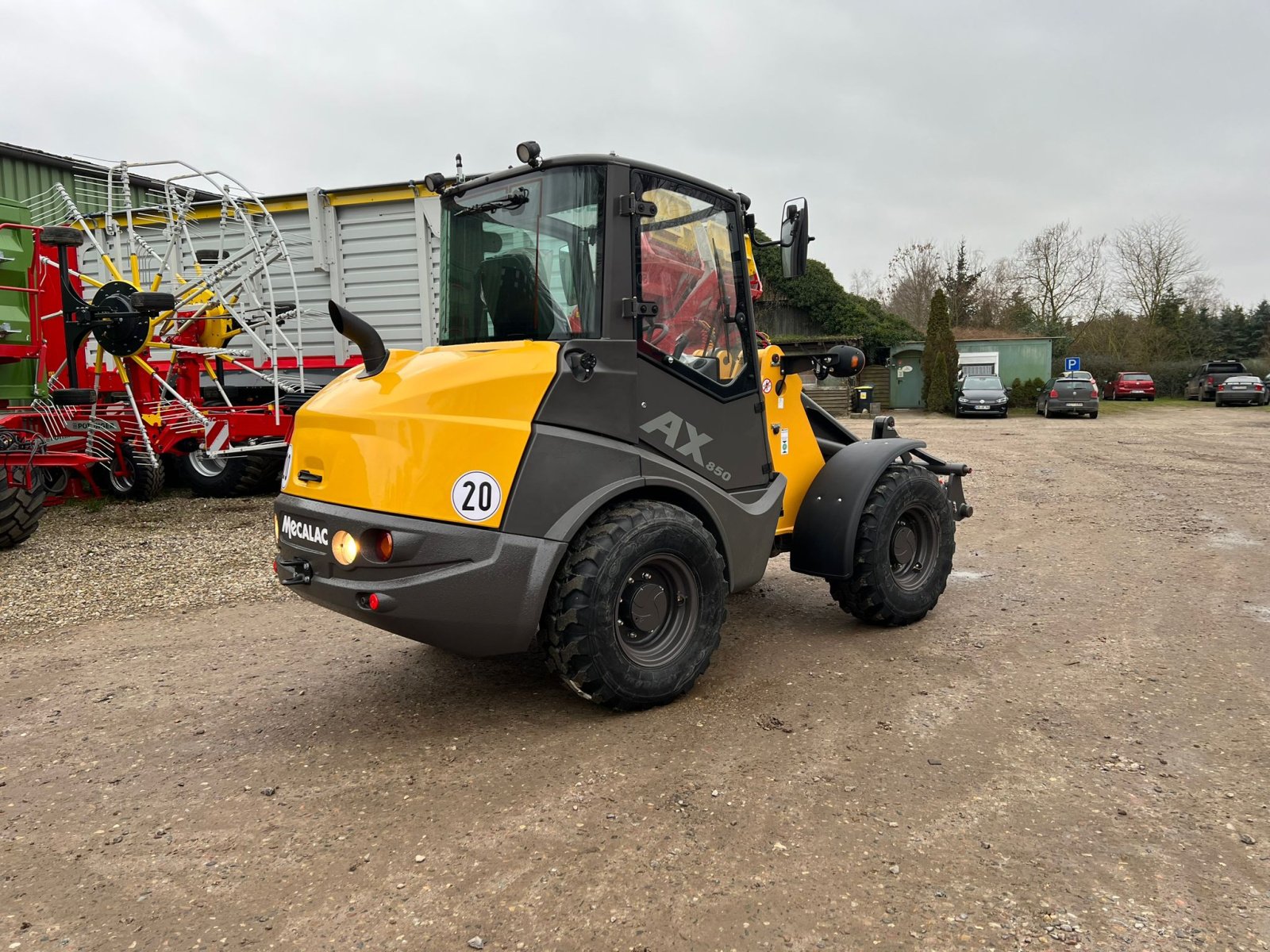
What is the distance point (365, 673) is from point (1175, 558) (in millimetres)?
6033

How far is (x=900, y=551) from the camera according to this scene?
4.83 meters

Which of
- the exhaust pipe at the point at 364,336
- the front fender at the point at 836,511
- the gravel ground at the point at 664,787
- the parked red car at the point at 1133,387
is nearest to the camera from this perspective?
the gravel ground at the point at 664,787

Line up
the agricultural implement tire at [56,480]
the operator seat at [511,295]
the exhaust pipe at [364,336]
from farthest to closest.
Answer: the agricultural implement tire at [56,480] → the operator seat at [511,295] → the exhaust pipe at [364,336]

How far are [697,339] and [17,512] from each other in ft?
20.3

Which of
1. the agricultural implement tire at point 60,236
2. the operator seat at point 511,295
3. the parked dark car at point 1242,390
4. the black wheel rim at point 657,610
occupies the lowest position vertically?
the black wheel rim at point 657,610

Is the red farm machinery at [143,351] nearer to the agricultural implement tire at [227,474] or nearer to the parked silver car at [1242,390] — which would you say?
the agricultural implement tire at [227,474]

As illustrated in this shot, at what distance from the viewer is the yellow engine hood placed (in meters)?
3.10

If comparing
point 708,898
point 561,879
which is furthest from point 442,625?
point 708,898

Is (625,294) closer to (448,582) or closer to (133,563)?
(448,582)

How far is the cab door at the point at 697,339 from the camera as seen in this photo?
363 cm

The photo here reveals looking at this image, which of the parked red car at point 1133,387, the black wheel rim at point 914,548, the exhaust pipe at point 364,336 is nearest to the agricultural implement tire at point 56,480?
the exhaust pipe at point 364,336

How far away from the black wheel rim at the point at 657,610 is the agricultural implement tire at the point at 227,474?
705cm

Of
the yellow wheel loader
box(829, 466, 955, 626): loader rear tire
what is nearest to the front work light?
the yellow wheel loader

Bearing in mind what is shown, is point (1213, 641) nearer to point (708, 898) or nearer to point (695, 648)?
point (695, 648)
